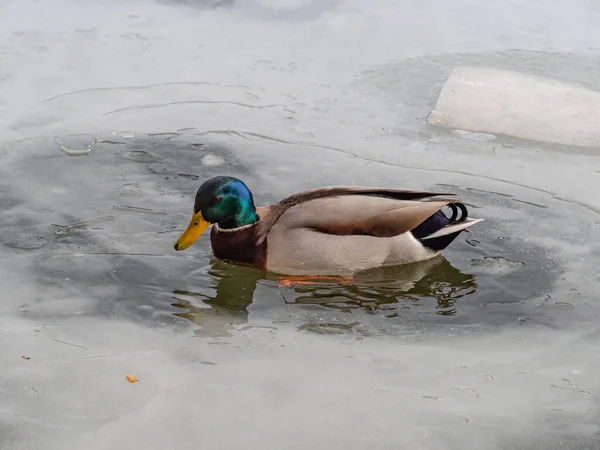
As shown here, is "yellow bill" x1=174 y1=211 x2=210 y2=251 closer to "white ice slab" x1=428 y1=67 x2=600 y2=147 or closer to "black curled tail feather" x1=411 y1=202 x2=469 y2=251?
"black curled tail feather" x1=411 y1=202 x2=469 y2=251

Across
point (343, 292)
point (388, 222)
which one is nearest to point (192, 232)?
point (343, 292)

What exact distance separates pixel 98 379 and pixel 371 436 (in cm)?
98

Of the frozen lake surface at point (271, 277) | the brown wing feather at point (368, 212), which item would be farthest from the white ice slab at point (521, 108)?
the brown wing feather at point (368, 212)

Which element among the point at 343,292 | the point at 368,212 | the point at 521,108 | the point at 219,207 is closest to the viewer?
the point at 343,292

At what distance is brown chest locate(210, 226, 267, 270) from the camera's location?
14.1 ft

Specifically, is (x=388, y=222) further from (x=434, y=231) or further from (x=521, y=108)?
(x=521, y=108)

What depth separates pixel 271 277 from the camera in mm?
4277

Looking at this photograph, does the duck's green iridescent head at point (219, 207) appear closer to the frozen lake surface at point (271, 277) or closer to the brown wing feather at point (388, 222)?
the frozen lake surface at point (271, 277)

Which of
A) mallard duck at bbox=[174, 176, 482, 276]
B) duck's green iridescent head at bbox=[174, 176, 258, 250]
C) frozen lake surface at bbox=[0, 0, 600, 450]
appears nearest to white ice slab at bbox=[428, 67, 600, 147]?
frozen lake surface at bbox=[0, 0, 600, 450]

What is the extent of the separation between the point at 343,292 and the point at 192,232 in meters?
0.76

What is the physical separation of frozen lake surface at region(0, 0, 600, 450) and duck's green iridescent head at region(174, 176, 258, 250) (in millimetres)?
161

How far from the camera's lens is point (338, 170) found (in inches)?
204

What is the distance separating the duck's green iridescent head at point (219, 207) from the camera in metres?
4.30

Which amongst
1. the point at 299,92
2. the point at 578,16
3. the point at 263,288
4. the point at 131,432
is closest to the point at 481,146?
the point at 299,92
